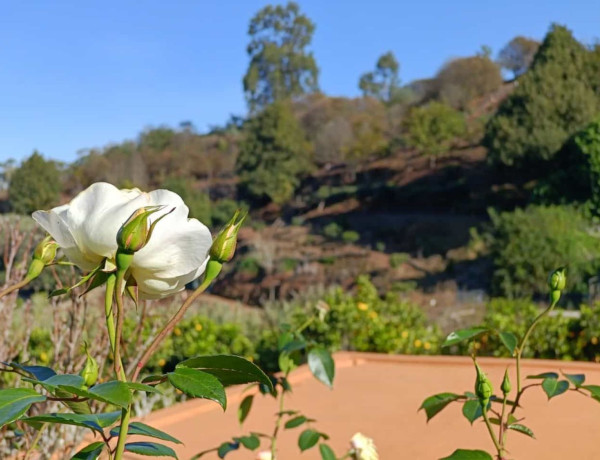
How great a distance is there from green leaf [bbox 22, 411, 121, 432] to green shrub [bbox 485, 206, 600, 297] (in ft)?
32.2

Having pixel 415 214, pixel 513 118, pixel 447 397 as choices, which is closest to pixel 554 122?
pixel 513 118

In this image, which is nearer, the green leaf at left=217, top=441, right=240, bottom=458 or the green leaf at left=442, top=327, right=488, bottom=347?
the green leaf at left=442, top=327, right=488, bottom=347

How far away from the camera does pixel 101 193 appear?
0.54 metres

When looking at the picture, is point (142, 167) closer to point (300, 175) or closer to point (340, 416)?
point (300, 175)

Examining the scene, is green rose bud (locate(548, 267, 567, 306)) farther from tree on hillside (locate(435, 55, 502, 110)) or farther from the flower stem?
tree on hillside (locate(435, 55, 502, 110))

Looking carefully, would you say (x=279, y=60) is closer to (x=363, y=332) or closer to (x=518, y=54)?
(x=518, y=54)

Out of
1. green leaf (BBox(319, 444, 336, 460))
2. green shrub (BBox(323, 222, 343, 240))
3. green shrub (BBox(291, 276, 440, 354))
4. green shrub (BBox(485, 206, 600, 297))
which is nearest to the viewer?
green leaf (BBox(319, 444, 336, 460))

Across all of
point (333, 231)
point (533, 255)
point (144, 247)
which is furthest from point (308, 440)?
point (333, 231)

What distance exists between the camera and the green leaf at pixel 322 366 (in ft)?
4.14

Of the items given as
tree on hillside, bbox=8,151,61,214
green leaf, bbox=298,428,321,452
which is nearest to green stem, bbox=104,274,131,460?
green leaf, bbox=298,428,321,452

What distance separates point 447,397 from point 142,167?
24234 mm

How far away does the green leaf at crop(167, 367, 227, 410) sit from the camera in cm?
47

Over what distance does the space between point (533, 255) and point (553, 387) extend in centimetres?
953

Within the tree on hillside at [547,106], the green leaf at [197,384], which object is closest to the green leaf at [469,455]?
the green leaf at [197,384]
